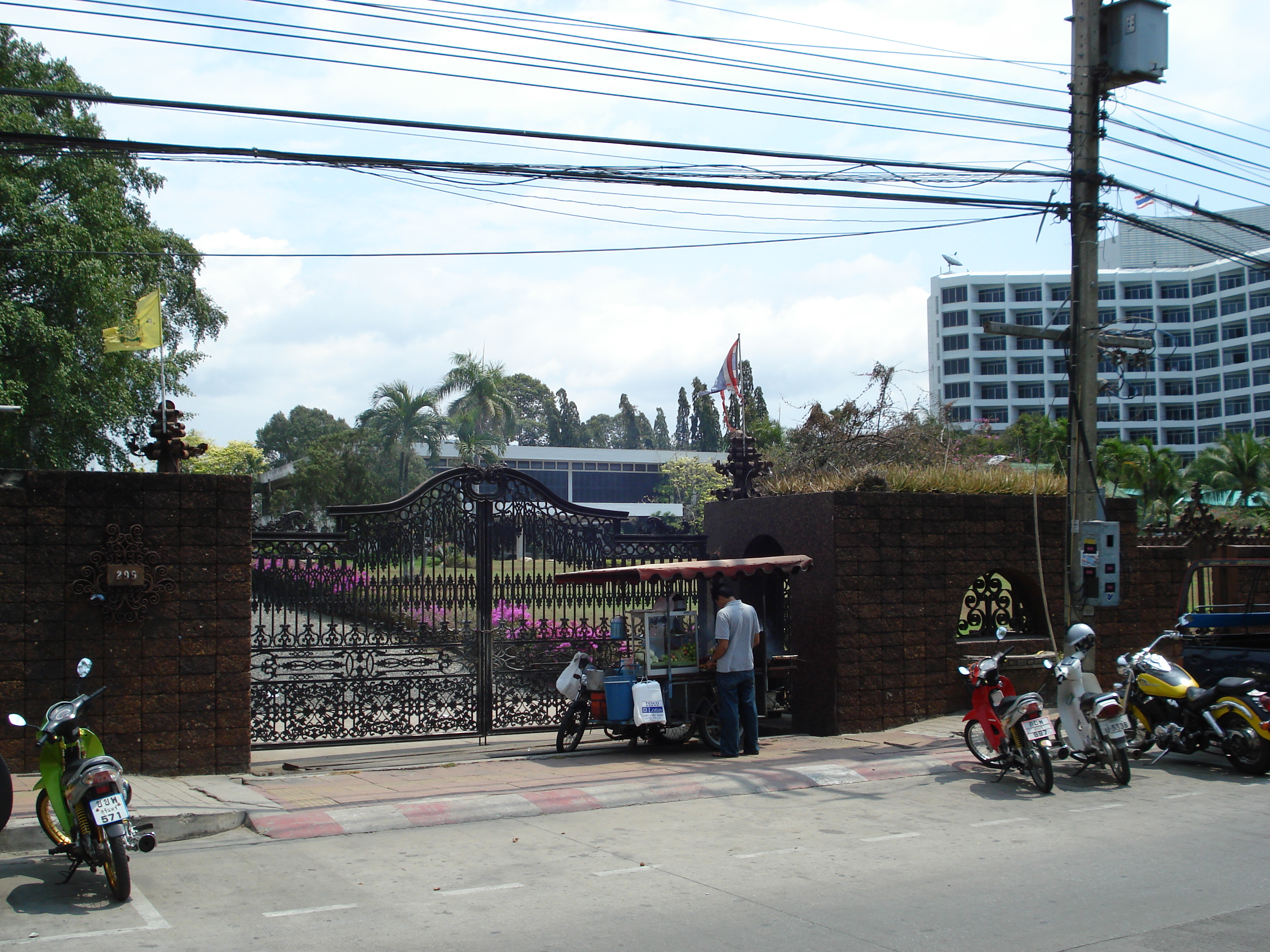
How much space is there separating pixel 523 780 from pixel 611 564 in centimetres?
383

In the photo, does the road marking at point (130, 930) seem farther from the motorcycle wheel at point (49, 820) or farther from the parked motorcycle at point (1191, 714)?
the parked motorcycle at point (1191, 714)

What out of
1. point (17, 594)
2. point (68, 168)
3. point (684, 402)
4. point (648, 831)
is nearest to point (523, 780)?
point (648, 831)

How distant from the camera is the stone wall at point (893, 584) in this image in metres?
12.1

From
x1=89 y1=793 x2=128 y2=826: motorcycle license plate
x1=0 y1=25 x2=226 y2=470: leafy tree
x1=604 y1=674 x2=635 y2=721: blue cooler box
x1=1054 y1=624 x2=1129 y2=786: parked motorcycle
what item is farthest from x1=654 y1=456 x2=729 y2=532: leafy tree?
x1=89 y1=793 x2=128 y2=826: motorcycle license plate

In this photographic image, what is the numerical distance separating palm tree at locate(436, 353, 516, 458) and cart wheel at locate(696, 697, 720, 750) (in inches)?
1423

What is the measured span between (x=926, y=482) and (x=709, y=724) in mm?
4167

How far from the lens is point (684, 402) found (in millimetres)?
92500

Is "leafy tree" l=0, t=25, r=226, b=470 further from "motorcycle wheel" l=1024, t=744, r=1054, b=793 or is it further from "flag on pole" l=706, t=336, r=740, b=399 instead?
"motorcycle wheel" l=1024, t=744, r=1054, b=793

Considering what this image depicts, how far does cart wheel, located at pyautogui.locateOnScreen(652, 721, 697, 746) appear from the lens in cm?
1141

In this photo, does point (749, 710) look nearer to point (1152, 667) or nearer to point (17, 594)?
point (1152, 667)

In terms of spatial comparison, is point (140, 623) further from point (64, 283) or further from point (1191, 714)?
point (64, 283)

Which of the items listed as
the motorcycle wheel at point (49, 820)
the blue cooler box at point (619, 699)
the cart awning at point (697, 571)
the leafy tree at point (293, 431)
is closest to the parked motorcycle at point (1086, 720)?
the cart awning at point (697, 571)

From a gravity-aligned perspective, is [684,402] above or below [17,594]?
above

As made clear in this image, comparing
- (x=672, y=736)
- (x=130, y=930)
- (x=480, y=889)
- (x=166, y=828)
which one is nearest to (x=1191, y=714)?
(x=672, y=736)
